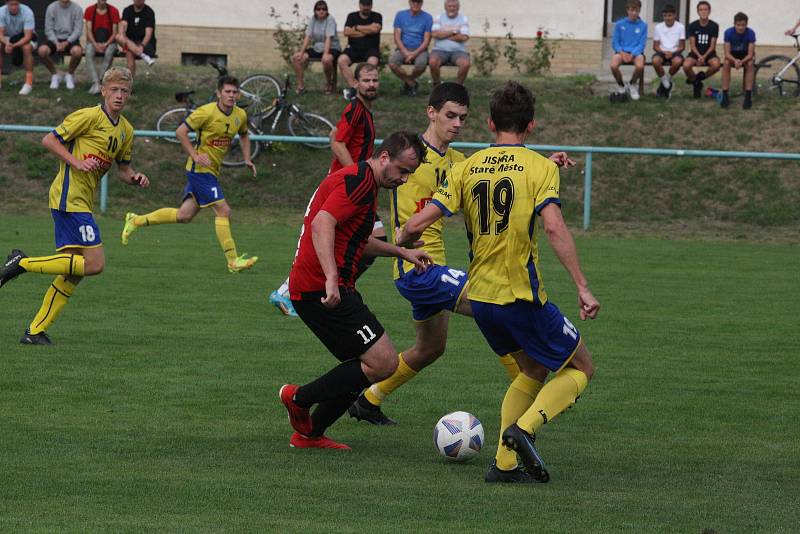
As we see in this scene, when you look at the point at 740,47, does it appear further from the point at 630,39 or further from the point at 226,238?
the point at 226,238

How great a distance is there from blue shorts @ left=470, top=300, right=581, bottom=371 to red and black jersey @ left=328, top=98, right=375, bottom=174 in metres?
3.84

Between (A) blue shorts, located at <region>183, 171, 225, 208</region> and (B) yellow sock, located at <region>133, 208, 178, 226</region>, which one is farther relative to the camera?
(B) yellow sock, located at <region>133, 208, 178, 226</region>

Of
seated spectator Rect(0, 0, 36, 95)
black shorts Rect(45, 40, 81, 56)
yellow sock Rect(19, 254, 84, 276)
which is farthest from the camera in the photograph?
black shorts Rect(45, 40, 81, 56)

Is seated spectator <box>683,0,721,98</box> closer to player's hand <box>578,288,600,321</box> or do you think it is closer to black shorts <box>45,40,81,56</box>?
black shorts <box>45,40,81,56</box>

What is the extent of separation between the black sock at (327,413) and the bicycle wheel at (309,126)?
16.5 meters

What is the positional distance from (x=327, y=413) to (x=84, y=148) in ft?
13.0

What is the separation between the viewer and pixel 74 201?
32.8ft

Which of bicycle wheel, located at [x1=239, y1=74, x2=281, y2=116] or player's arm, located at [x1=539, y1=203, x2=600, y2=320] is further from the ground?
bicycle wheel, located at [x1=239, y1=74, x2=281, y2=116]

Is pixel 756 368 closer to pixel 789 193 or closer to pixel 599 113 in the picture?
pixel 789 193

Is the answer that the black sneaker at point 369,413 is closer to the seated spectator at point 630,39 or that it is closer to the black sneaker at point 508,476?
the black sneaker at point 508,476

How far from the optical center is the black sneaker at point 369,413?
307 inches

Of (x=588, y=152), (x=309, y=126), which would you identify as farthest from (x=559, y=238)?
(x=309, y=126)

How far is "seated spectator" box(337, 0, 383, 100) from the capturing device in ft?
77.0

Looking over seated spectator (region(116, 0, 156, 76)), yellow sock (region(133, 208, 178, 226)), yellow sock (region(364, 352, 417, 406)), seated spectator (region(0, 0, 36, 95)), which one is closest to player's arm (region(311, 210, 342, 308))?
yellow sock (region(364, 352, 417, 406))
